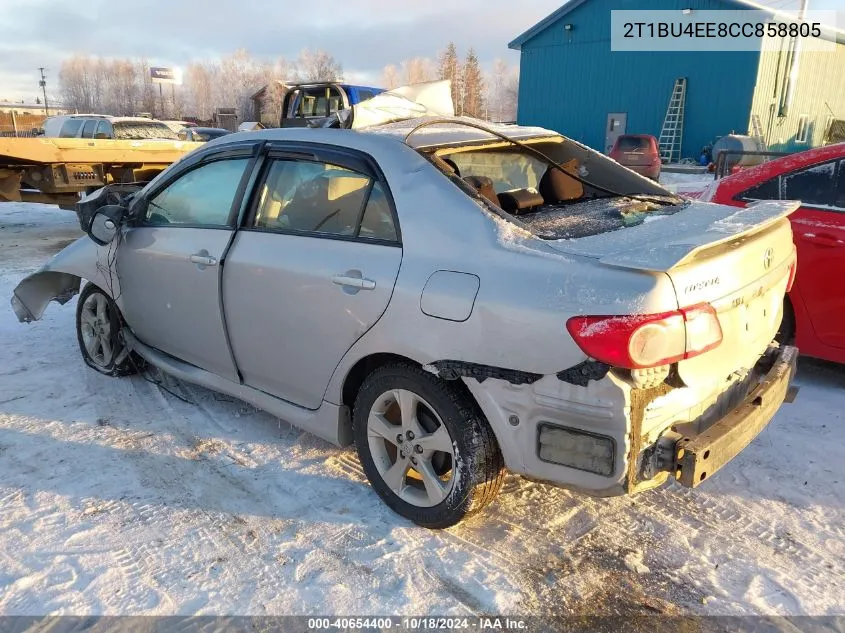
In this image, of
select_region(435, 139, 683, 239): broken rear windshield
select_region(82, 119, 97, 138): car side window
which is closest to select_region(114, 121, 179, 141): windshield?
select_region(82, 119, 97, 138): car side window

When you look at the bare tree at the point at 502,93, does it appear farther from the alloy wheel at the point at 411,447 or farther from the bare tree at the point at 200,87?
the alloy wheel at the point at 411,447

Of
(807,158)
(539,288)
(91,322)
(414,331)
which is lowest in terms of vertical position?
(91,322)

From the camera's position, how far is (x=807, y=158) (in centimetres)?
437

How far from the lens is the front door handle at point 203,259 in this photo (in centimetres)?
340

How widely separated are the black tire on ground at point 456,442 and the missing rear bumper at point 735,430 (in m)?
0.72

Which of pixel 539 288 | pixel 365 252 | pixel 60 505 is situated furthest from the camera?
pixel 60 505

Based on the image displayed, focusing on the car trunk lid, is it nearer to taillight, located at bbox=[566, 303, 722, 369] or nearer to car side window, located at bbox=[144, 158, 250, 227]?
taillight, located at bbox=[566, 303, 722, 369]

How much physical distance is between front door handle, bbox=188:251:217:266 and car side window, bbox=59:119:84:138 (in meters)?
15.9

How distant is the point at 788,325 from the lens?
13.9 feet

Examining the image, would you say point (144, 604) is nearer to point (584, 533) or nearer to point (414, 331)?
point (414, 331)

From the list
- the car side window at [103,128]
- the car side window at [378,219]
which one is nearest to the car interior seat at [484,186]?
the car side window at [378,219]

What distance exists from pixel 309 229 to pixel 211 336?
0.94 meters

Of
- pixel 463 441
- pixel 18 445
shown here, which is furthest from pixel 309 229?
pixel 18 445

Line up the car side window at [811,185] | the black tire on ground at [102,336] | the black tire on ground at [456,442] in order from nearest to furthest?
the black tire on ground at [456,442], the car side window at [811,185], the black tire on ground at [102,336]
